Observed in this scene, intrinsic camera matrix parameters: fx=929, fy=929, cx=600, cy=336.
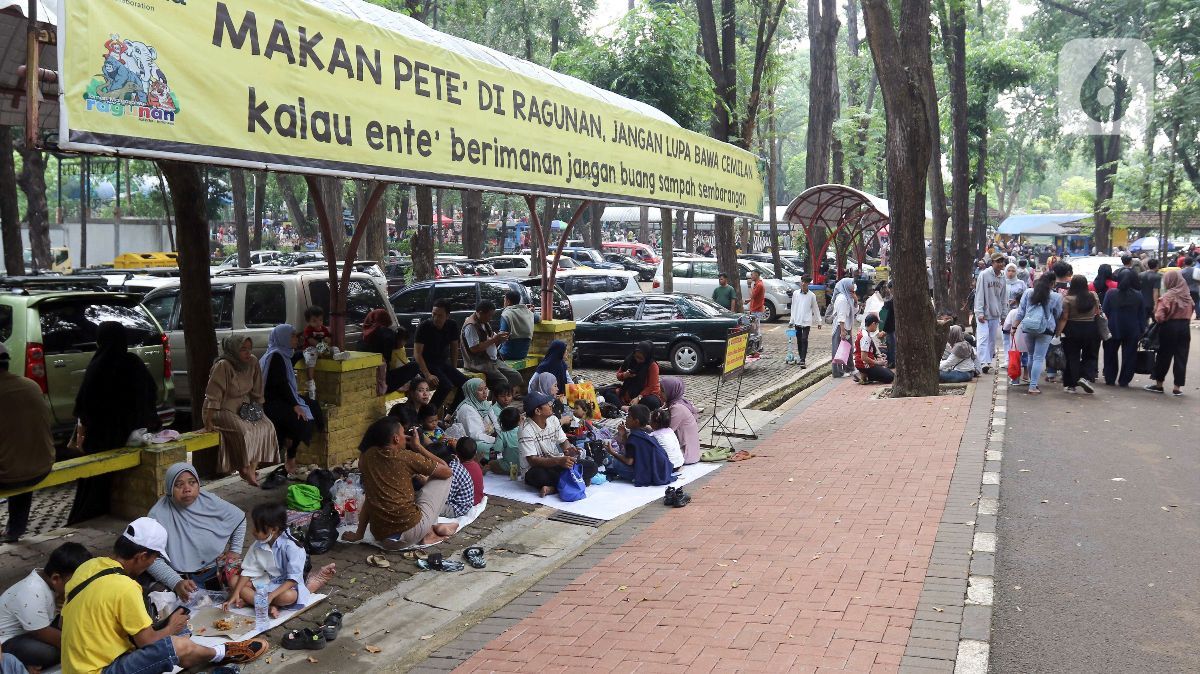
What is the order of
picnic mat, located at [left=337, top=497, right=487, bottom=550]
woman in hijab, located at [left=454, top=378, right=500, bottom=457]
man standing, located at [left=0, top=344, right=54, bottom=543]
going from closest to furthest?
1. man standing, located at [left=0, top=344, right=54, bottom=543]
2. picnic mat, located at [left=337, top=497, right=487, bottom=550]
3. woman in hijab, located at [left=454, top=378, right=500, bottom=457]

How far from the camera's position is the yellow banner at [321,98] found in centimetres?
436

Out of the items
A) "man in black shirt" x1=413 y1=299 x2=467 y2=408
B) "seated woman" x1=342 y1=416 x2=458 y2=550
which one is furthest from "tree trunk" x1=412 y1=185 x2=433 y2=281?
"seated woman" x1=342 y1=416 x2=458 y2=550

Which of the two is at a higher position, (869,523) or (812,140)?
(812,140)

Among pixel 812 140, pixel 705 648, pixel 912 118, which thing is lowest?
pixel 705 648

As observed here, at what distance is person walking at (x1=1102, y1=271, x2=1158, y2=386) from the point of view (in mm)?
13094

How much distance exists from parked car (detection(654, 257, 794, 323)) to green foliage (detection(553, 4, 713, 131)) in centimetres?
528

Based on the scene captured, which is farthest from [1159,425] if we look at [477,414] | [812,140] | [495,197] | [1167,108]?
[495,197]

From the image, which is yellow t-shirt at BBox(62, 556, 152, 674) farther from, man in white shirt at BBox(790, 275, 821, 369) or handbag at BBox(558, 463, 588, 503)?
man in white shirt at BBox(790, 275, 821, 369)

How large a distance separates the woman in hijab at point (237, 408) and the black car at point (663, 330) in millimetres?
8949

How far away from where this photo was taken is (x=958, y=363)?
14180 mm

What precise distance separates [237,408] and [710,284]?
731 inches

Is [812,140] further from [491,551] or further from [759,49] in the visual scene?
[491,551]

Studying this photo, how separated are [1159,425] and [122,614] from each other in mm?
10911

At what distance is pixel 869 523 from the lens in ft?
24.0
